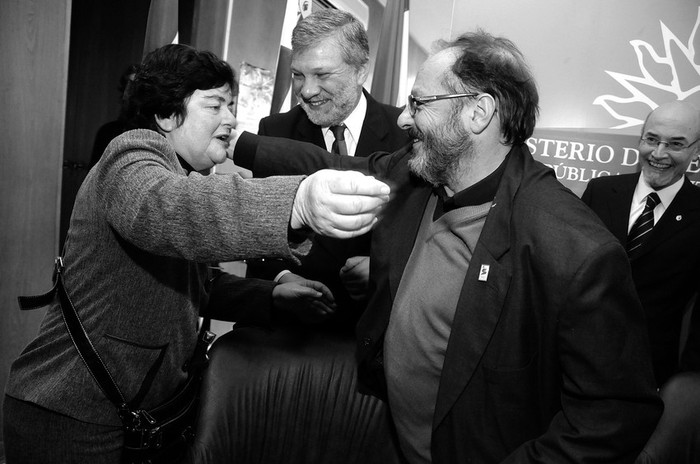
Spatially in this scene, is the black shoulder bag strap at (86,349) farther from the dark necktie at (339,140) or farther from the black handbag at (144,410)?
the dark necktie at (339,140)

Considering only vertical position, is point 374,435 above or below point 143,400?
below

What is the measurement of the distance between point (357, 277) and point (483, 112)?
72cm

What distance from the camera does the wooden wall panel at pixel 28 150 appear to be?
2260 millimetres

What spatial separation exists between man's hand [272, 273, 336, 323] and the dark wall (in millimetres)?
2653

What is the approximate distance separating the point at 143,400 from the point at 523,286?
38.4 inches

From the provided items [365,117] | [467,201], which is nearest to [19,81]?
[365,117]

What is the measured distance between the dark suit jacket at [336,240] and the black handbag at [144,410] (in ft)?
2.00

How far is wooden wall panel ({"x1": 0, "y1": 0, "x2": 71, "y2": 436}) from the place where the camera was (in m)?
2.26

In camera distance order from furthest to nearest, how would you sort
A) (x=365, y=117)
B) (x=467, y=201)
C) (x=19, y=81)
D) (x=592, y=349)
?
(x=365, y=117)
(x=19, y=81)
(x=467, y=201)
(x=592, y=349)

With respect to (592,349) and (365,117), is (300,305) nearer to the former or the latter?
(592,349)

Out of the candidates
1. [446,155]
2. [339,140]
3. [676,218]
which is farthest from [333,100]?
[676,218]

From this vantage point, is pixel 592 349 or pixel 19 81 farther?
pixel 19 81

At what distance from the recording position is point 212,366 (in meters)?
1.60

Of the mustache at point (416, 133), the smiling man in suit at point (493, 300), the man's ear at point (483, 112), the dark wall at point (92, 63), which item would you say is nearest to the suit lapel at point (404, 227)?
the smiling man in suit at point (493, 300)
